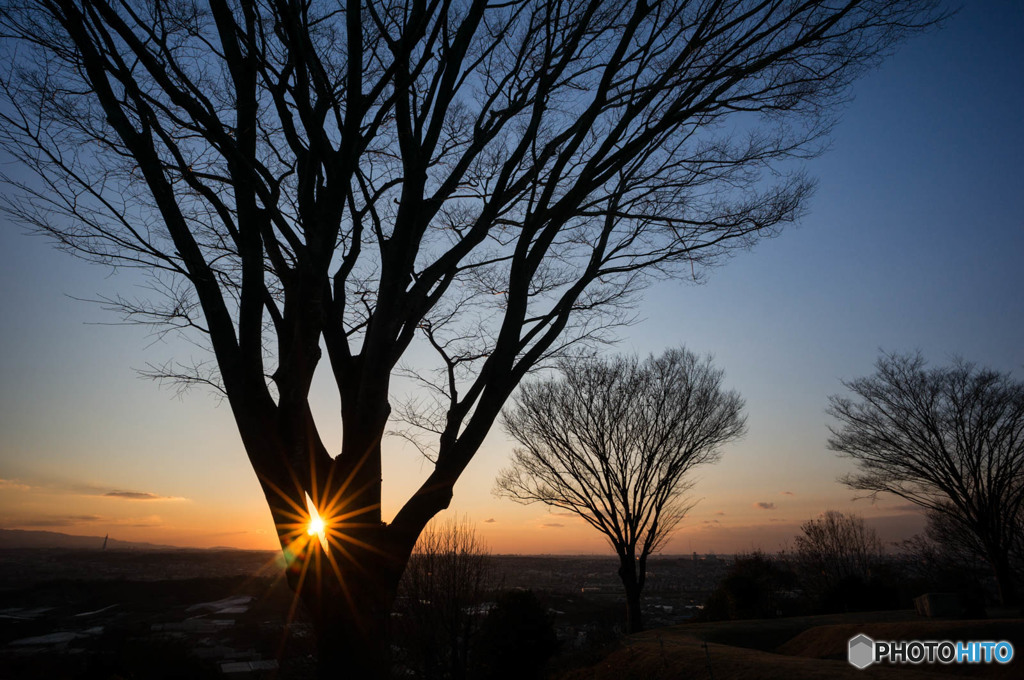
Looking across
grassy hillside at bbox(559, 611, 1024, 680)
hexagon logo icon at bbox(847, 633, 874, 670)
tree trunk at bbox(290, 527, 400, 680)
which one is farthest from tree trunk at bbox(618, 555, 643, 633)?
tree trunk at bbox(290, 527, 400, 680)

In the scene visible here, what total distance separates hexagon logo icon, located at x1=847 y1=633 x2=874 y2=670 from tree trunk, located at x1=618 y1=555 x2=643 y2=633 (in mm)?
6309

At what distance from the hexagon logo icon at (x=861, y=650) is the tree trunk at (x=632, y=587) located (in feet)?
20.7

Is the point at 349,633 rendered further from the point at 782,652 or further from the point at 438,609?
the point at 782,652

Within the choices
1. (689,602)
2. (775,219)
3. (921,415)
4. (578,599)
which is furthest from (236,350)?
(689,602)

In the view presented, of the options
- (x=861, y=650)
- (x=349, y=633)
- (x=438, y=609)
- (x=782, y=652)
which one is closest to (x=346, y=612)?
(x=349, y=633)

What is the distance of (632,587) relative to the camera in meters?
17.5

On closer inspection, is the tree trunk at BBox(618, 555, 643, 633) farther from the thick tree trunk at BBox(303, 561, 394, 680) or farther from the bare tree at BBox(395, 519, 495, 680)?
the thick tree trunk at BBox(303, 561, 394, 680)

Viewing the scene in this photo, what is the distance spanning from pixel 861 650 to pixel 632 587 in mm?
6728

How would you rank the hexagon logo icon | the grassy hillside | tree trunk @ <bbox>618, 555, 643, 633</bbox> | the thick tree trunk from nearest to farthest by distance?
the thick tree trunk, the grassy hillside, the hexagon logo icon, tree trunk @ <bbox>618, 555, 643, 633</bbox>

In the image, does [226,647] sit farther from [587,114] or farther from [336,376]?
[587,114]

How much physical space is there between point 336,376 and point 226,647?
764 inches

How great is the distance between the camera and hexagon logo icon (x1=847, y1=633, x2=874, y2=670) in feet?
38.4

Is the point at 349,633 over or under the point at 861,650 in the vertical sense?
over

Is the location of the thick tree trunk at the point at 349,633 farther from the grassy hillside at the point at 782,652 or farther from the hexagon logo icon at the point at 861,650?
the hexagon logo icon at the point at 861,650
